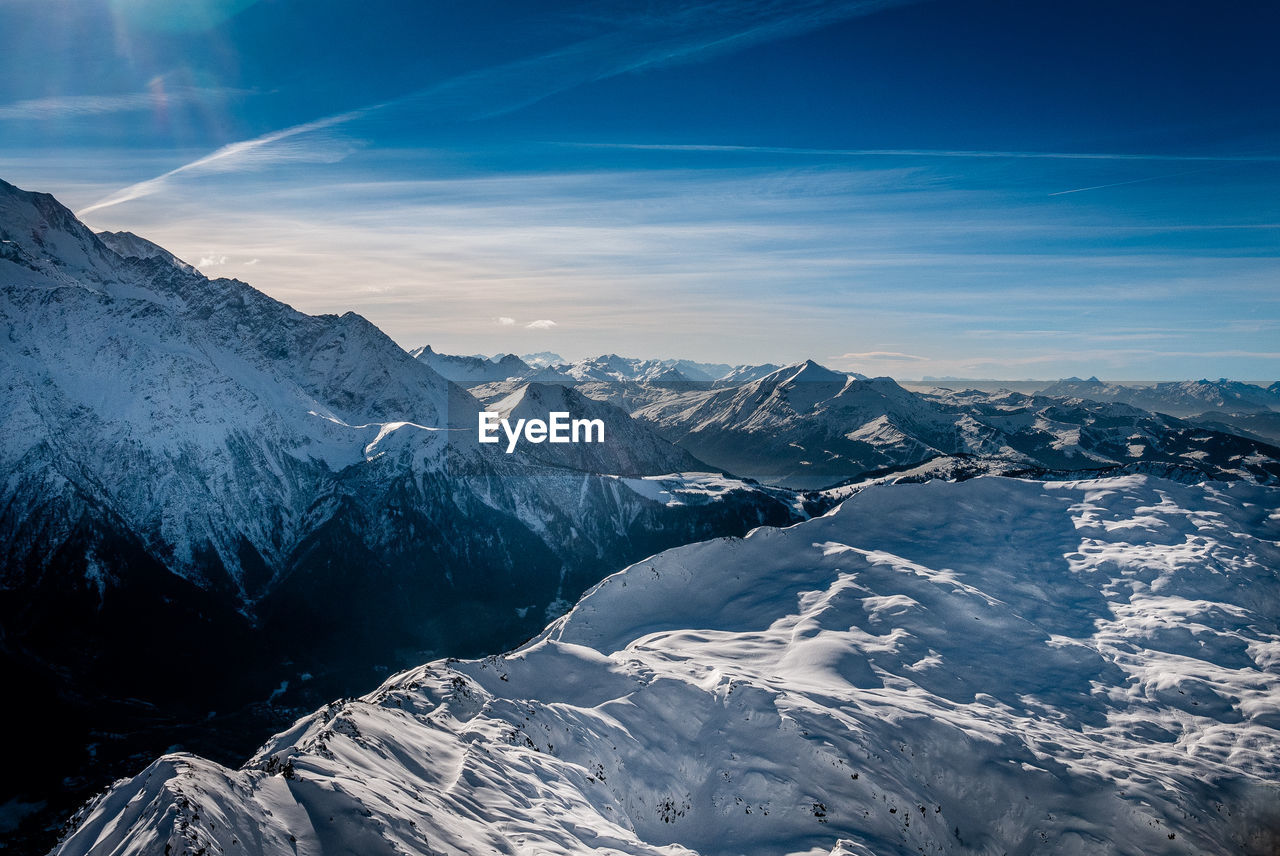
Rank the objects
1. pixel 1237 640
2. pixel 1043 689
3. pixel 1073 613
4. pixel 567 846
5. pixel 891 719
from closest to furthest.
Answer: pixel 567 846
pixel 891 719
pixel 1043 689
pixel 1237 640
pixel 1073 613

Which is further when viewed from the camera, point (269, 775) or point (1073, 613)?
point (1073, 613)

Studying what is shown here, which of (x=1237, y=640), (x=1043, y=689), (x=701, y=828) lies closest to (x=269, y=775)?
(x=701, y=828)

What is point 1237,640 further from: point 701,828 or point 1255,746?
point 701,828

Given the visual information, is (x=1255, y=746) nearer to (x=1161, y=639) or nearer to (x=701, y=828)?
(x=1161, y=639)

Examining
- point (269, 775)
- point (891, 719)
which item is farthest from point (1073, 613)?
point (269, 775)

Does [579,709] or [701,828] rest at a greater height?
[579,709]

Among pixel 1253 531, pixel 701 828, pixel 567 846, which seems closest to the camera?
pixel 567 846

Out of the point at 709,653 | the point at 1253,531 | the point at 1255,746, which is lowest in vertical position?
the point at 1255,746
